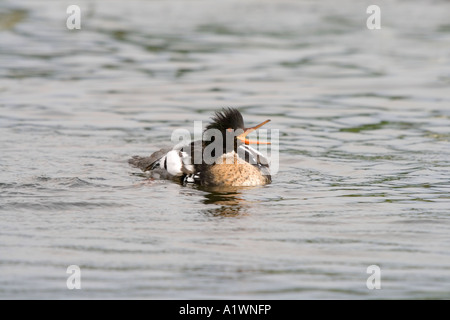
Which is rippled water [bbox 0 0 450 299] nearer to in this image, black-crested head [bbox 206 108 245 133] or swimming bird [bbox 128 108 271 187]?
swimming bird [bbox 128 108 271 187]

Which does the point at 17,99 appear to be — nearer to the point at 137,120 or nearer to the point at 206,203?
the point at 137,120

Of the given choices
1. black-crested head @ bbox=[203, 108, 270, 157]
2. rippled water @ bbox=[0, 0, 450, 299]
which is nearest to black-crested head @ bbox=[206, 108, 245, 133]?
black-crested head @ bbox=[203, 108, 270, 157]

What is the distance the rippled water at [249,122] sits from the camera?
7.35m

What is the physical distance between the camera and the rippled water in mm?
7352

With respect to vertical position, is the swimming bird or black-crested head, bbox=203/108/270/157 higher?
black-crested head, bbox=203/108/270/157

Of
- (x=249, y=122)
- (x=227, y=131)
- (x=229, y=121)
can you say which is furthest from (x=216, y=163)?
(x=249, y=122)

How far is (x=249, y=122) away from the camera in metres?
14.1

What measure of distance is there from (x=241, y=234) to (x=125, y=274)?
1.59 metres

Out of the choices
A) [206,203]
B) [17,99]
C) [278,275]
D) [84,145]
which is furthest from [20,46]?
[278,275]

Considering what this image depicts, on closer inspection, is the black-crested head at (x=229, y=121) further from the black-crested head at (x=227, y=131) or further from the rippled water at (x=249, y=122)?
the rippled water at (x=249, y=122)

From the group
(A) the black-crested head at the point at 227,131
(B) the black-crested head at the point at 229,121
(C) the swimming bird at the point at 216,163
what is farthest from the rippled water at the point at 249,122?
(B) the black-crested head at the point at 229,121

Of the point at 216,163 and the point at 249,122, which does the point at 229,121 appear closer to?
the point at 216,163
